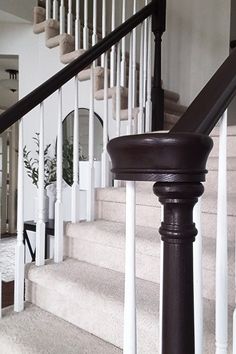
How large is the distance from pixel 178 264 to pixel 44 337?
0.96 meters

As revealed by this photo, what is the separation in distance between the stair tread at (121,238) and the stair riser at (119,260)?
0.04 feet

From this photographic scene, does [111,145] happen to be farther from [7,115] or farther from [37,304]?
[37,304]

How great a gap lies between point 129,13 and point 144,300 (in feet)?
11.6

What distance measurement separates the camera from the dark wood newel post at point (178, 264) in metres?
0.57

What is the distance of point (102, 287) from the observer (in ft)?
4.72

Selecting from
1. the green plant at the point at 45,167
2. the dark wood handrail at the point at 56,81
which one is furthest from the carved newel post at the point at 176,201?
the green plant at the point at 45,167

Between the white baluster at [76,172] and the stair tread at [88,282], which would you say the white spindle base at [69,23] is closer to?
the white baluster at [76,172]

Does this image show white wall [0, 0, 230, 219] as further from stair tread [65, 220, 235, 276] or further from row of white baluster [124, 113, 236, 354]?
row of white baluster [124, 113, 236, 354]

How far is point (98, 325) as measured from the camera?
1.36 meters

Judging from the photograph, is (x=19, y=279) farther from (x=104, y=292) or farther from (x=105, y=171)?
(x=105, y=171)

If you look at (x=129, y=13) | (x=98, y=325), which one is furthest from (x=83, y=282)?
(x=129, y=13)

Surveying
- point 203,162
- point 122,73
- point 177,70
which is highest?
point 177,70

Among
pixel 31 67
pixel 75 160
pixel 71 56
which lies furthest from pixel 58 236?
pixel 31 67

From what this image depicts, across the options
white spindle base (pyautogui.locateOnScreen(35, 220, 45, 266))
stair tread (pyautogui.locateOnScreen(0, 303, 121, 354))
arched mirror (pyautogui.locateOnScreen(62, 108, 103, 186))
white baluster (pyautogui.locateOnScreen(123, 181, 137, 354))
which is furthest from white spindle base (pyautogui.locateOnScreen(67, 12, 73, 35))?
white baluster (pyautogui.locateOnScreen(123, 181, 137, 354))
